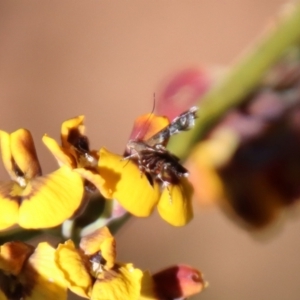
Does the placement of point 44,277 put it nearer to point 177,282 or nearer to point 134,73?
point 177,282

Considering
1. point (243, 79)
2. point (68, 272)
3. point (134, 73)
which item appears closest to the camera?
Answer: point (68, 272)

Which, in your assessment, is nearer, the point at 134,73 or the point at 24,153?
the point at 24,153

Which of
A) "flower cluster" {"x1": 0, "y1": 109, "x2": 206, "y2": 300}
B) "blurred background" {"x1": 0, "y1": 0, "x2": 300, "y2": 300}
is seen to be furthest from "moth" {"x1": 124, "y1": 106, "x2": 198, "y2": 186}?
"blurred background" {"x1": 0, "y1": 0, "x2": 300, "y2": 300}

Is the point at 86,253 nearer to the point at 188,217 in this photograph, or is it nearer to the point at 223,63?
A: the point at 188,217

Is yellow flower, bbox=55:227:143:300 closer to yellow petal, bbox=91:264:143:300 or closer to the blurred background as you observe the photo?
yellow petal, bbox=91:264:143:300

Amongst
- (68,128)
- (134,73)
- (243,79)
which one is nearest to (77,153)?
(68,128)

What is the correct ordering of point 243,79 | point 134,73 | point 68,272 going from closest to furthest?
point 68,272, point 243,79, point 134,73

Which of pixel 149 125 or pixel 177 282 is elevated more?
pixel 149 125
